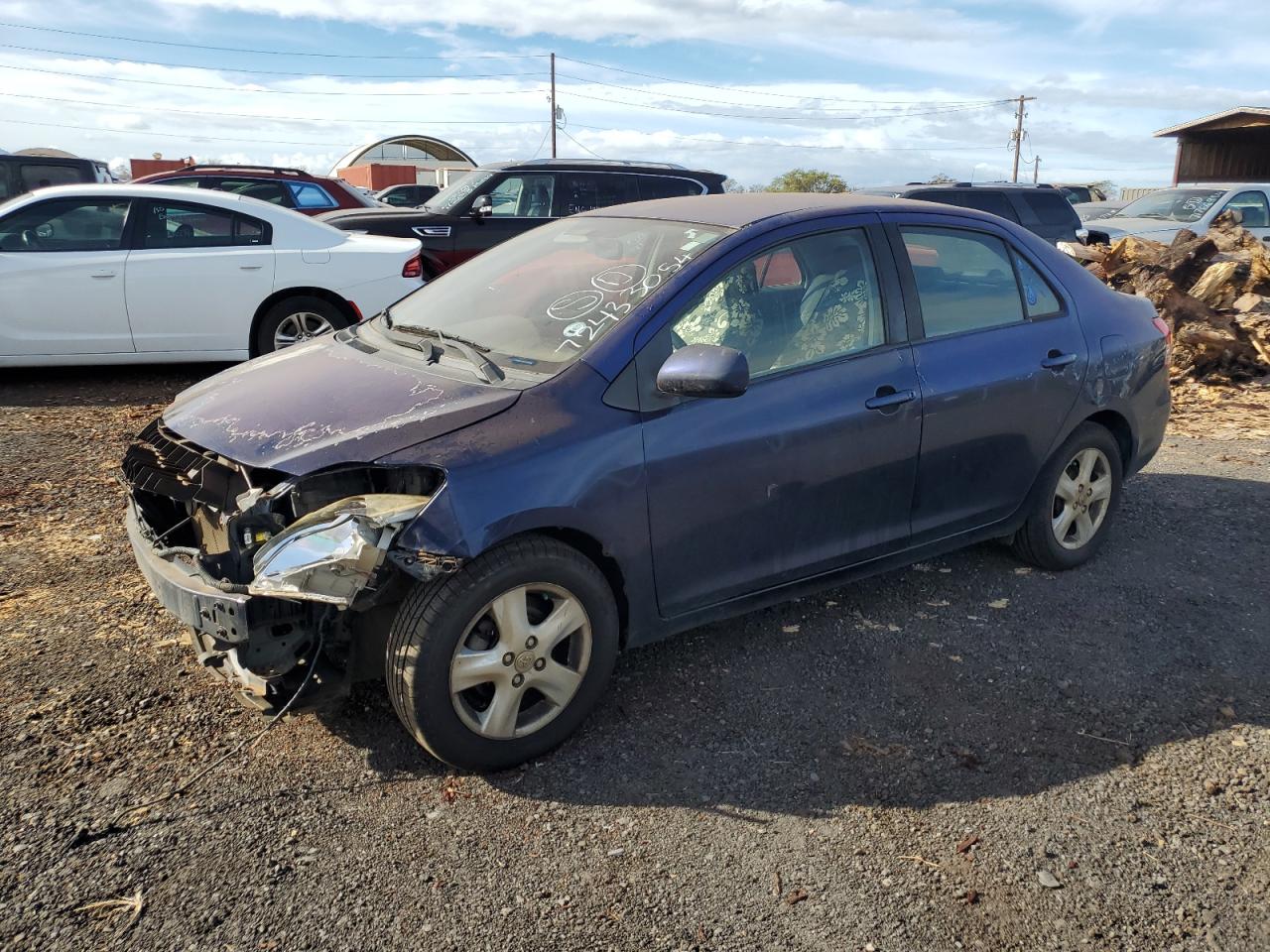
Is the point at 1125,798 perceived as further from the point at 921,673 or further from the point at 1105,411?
the point at 1105,411

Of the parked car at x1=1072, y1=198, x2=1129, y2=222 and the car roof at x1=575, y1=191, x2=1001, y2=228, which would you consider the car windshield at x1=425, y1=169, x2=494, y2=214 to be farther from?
the parked car at x1=1072, y1=198, x2=1129, y2=222

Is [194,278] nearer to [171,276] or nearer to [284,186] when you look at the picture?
[171,276]

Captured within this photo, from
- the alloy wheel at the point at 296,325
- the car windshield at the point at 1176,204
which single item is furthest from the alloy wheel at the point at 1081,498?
the car windshield at the point at 1176,204

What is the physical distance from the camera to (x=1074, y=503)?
190 inches

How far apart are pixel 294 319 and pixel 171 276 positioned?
3.14ft

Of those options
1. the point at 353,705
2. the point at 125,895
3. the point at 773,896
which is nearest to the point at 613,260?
the point at 353,705

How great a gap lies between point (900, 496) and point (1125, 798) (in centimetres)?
136

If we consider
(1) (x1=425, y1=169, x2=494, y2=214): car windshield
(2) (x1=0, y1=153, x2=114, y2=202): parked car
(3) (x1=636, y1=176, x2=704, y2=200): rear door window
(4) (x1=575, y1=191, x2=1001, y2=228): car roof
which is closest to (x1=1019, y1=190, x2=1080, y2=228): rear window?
(3) (x1=636, y1=176, x2=704, y2=200): rear door window

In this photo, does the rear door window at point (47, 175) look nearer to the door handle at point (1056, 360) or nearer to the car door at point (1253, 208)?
the door handle at point (1056, 360)

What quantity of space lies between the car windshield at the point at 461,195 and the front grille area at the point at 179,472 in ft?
25.0

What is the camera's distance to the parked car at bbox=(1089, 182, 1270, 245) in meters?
15.6

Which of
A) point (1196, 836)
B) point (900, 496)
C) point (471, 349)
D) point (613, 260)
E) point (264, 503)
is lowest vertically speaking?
point (1196, 836)

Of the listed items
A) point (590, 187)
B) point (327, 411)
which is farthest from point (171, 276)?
point (327, 411)

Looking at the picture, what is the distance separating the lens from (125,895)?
2.65 metres
